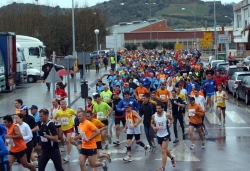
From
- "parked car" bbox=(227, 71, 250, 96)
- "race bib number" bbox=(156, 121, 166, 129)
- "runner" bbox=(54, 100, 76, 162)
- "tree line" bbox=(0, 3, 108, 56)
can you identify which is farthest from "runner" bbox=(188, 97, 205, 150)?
"tree line" bbox=(0, 3, 108, 56)

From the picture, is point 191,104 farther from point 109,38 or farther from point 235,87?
point 109,38

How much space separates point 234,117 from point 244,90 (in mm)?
5127

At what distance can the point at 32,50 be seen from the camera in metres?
45.5

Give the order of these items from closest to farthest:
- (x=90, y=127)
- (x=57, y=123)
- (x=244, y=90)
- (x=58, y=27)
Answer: (x=90, y=127)
(x=57, y=123)
(x=244, y=90)
(x=58, y=27)

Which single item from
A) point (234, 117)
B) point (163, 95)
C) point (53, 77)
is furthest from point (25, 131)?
point (234, 117)

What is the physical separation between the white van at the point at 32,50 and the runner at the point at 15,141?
3347 cm

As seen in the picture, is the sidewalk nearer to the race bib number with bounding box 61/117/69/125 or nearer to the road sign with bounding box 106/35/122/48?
the road sign with bounding box 106/35/122/48

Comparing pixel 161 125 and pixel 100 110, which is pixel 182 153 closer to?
pixel 161 125

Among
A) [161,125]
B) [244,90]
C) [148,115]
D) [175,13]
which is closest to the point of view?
[161,125]

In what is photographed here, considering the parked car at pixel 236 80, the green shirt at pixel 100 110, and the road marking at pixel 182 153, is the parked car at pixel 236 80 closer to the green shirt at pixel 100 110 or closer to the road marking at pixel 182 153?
the road marking at pixel 182 153

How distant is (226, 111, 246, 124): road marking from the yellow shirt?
8913 mm

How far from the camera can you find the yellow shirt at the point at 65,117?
48.8 ft

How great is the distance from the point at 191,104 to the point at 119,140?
2892mm

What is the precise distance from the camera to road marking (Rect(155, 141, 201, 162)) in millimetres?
Answer: 14586
